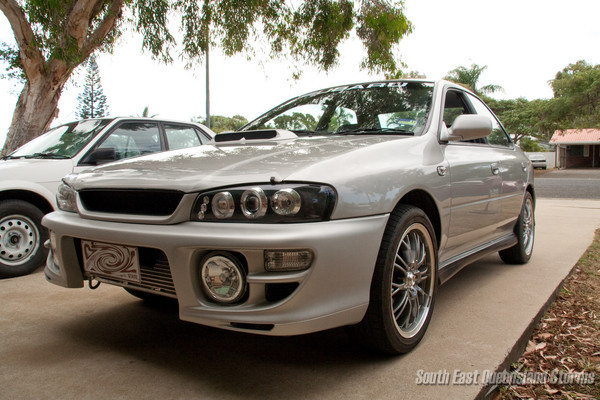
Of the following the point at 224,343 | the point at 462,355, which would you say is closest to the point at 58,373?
the point at 224,343

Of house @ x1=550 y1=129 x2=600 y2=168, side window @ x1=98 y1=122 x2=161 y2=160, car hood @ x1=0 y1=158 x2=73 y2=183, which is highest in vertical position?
side window @ x1=98 y1=122 x2=161 y2=160

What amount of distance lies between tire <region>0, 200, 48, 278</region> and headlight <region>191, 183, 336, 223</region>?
3.07m

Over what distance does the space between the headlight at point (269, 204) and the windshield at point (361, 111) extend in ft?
3.74

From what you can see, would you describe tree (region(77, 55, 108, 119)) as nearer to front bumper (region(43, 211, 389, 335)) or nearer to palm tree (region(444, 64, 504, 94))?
palm tree (region(444, 64, 504, 94))

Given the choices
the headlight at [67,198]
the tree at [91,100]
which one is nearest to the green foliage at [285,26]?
the headlight at [67,198]

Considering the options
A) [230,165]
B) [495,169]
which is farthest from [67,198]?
[495,169]

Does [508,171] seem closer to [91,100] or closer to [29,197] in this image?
[29,197]

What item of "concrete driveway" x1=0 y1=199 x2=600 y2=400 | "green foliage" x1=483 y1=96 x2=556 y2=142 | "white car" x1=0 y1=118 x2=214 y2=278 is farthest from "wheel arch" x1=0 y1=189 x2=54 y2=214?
"green foliage" x1=483 y1=96 x2=556 y2=142

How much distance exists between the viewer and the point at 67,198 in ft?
8.39

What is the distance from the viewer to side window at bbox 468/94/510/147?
156 inches

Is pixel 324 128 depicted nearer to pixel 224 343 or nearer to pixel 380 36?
pixel 224 343

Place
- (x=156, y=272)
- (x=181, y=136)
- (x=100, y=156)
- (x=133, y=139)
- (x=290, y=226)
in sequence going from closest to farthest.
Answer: (x=290, y=226) < (x=156, y=272) < (x=100, y=156) < (x=133, y=139) < (x=181, y=136)

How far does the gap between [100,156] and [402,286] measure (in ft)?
11.3

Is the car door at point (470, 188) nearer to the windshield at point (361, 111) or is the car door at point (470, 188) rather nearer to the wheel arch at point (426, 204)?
the wheel arch at point (426, 204)
